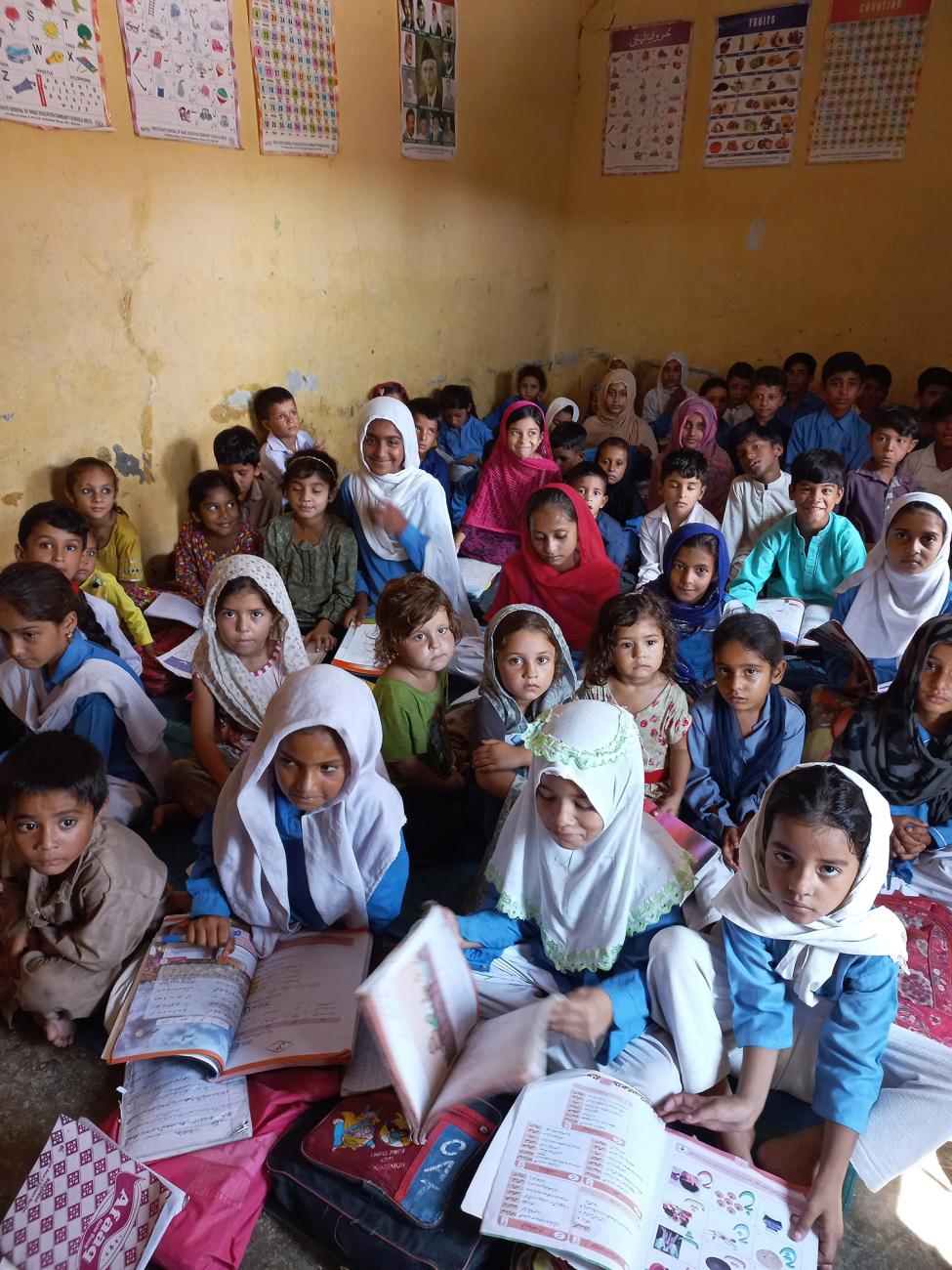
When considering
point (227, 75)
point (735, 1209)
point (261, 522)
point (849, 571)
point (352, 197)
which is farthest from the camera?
point (352, 197)

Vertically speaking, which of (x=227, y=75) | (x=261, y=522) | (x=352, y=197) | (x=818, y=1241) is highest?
(x=227, y=75)

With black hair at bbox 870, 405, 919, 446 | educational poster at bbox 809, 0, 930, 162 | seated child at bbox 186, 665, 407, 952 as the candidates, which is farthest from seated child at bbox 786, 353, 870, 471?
seated child at bbox 186, 665, 407, 952

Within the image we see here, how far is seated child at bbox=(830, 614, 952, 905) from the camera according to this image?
190 centimetres

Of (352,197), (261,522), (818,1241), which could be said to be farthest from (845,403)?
(818,1241)

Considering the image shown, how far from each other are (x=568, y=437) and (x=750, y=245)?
2.08 metres

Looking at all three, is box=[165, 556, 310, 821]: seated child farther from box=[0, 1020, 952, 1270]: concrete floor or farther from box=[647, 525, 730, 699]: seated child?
box=[647, 525, 730, 699]: seated child

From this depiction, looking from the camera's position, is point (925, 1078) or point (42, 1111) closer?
point (925, 1078)

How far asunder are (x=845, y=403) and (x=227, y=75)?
11.1 ft

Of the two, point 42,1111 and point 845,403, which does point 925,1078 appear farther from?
point 845,403

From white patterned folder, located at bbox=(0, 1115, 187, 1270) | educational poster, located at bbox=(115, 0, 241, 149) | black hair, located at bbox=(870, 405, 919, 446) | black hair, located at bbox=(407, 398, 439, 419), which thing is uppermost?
educational poster, located at bbox=(115, 0, 241, 149)

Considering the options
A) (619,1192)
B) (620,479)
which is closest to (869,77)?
(620,479)

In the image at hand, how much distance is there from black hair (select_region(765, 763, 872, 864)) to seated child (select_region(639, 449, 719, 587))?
1.94 m

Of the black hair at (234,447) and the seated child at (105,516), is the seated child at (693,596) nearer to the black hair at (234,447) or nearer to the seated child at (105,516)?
the black hair at (234,447)

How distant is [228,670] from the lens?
7.45 ft
